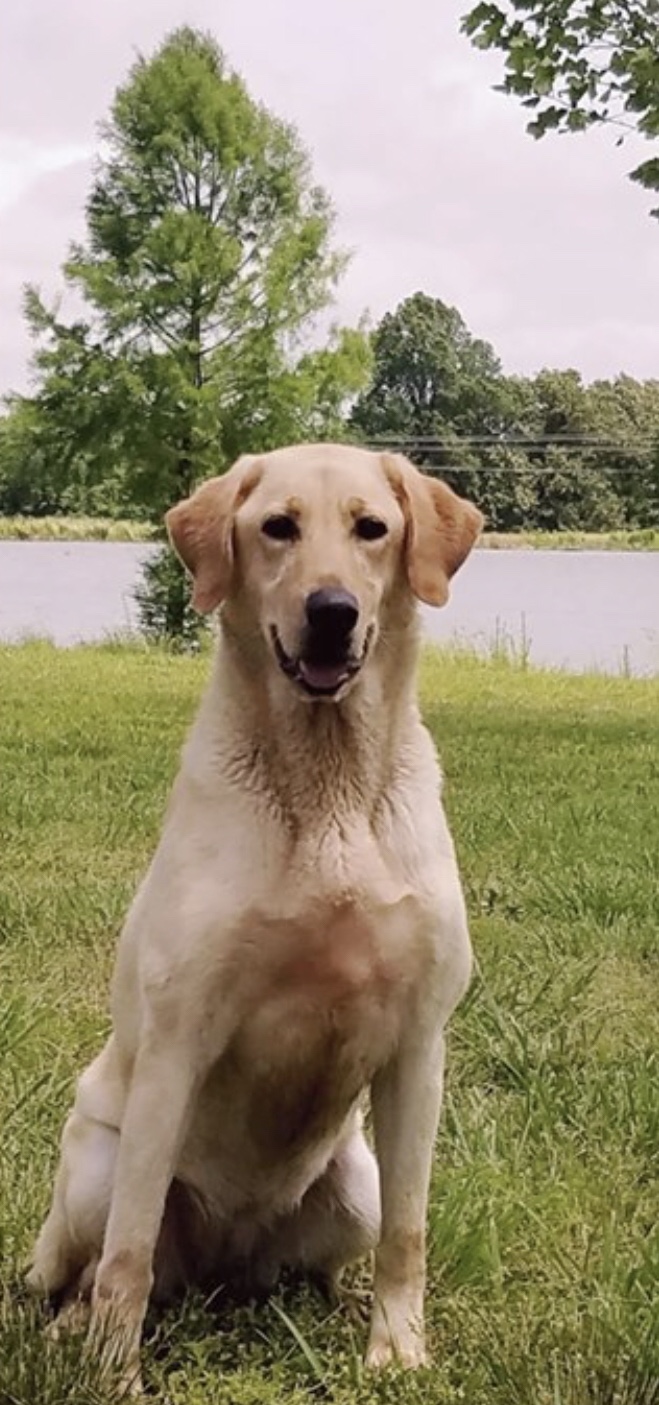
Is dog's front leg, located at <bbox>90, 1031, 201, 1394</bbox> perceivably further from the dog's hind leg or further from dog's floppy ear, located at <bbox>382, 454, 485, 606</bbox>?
dog's floppy ear, located at <bbox>382, 454, 485, 606</bbox>

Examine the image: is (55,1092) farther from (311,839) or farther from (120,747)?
(120,747)

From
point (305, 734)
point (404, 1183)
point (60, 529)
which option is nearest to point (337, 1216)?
point (404, 1183)

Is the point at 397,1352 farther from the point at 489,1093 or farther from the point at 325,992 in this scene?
the point at 489,1093

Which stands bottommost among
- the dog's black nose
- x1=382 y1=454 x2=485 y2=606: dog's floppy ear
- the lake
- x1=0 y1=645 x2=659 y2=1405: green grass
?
the lake

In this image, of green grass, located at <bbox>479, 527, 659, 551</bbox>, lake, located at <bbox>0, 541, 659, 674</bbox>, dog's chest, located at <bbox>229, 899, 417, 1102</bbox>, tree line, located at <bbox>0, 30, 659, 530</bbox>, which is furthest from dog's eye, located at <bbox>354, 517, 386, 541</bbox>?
green grass, located at <bbox>479, 527, 659, 551</bbox>

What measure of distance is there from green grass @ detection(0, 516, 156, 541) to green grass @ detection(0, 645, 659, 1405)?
683 inches

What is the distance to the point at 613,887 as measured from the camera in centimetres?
569

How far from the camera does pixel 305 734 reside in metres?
2.66

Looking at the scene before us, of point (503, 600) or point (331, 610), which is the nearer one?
point (331, 610)

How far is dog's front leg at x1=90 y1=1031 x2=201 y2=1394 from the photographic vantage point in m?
2.47

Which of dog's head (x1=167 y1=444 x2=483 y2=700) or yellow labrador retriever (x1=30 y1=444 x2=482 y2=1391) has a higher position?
dog's head (x1=167 y1=444 x2=483 y2=700)

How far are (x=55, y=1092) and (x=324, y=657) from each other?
1596 millimetres

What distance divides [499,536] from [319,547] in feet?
79.2

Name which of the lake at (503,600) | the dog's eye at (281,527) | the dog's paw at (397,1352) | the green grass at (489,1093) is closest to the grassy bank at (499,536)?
the lake at (503,600)
